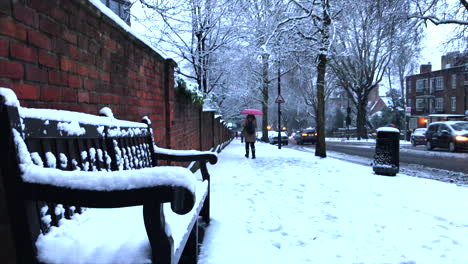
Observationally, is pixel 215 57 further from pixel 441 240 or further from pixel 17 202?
pixel 17 202

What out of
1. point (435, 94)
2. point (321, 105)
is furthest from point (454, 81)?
point (321, 105)

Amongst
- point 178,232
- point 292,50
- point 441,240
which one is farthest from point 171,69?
point 292,50

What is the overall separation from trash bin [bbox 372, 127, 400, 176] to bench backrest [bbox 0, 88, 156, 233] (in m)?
6.26

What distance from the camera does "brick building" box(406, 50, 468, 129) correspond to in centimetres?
4400

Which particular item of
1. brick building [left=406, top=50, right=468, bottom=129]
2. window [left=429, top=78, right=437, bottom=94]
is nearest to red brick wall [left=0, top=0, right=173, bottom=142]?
brick building [left=406, top=50, right=468, bottom=129]

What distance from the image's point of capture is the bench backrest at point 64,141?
1.27 metres

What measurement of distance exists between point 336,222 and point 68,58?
3.24m

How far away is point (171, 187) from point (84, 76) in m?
1.36

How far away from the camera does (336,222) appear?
3.84 meters

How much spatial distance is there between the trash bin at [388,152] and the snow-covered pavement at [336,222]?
726 mm

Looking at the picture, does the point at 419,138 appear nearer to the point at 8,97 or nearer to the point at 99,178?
the point at 99,178

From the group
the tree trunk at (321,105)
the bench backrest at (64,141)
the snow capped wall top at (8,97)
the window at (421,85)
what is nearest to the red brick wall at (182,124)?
the bench backrest at (64,141)

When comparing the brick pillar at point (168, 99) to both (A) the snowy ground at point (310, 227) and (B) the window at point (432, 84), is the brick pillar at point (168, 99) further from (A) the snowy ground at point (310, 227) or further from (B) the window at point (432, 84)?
(B) the window at point (432, 84)

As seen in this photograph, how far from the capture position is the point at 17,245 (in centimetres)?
127
